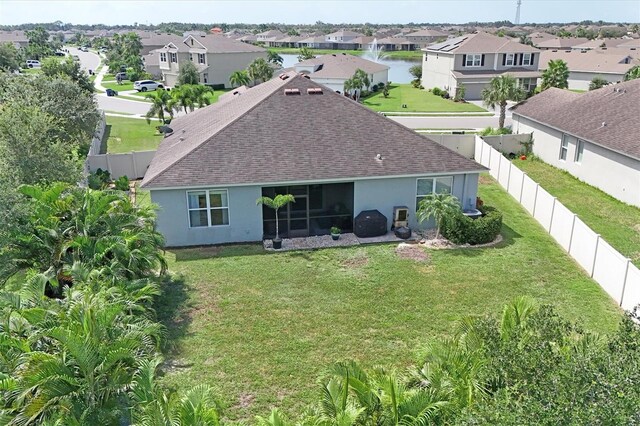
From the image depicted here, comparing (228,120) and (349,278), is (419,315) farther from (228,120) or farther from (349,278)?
(228,120)

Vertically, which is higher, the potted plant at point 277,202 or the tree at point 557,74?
the tree at point 557,74

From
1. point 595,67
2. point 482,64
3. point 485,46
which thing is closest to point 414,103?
point 482,64

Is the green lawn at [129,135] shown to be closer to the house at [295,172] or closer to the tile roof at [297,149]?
the tile roof at [297,149]

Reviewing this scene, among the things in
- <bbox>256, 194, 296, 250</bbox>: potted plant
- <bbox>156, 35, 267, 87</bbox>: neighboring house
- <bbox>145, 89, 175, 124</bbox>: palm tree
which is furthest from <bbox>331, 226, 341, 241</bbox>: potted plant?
<bbox>156, 35, 267, 87</bbox>: neighboring house

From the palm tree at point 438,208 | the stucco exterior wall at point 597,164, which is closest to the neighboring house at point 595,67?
the stucco exterior wall at point 597,164

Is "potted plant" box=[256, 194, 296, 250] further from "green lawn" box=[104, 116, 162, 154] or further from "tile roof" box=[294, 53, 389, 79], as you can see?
"tile roof" box=[294, 53, 389, 79]

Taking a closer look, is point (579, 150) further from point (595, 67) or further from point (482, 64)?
point (595, 67)

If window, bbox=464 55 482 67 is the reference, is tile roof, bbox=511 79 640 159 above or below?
below
